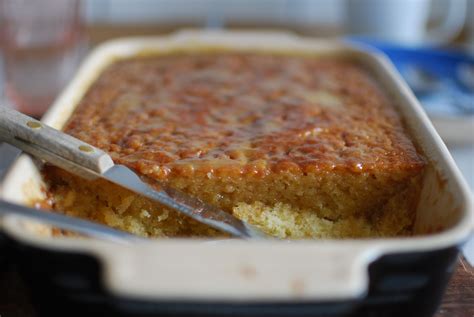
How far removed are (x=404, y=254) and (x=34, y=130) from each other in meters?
0.59

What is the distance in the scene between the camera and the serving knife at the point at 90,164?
3.32ft

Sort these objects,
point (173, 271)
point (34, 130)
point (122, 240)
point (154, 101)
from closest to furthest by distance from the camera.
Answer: point (173, 271)
point (122, 240)
point (34, 130)
point (154, 101)

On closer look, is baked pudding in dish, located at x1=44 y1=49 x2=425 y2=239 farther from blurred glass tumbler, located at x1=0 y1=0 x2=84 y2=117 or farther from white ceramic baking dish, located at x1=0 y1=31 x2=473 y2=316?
blurred glass tumbler, located at x1=0 y1=0 x2=84 y2=117

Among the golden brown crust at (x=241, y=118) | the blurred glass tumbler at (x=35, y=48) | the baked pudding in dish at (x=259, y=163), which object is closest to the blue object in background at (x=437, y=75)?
the golden brown crust at (x=241, y=118)

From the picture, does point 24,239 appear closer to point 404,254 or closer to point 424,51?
point 404,254

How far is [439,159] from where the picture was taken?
105 cm

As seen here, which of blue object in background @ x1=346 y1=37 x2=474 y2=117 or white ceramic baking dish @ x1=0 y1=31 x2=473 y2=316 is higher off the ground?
white ceramic baking dish @ x1=0 y1=31 x2=473 y2=316

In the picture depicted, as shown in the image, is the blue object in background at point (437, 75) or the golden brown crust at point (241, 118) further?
the blue object in background at point (437, 75)

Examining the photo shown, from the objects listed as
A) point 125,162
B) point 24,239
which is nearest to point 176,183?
point 125,162


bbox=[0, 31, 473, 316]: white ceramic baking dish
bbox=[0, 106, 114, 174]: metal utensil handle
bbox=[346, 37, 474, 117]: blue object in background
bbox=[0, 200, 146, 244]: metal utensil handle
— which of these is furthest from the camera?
bbox=[346, 37, 474, 117]: blue object in background

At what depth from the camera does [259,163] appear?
107cm

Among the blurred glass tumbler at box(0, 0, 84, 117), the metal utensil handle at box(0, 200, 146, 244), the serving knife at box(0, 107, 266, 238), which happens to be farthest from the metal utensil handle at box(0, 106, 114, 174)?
the blurred glass tumbler at box(0, 0, 84, 117)

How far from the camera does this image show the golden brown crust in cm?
109

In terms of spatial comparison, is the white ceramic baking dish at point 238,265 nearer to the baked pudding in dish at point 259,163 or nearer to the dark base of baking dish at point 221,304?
the dark base of baking dish at point 221,304
